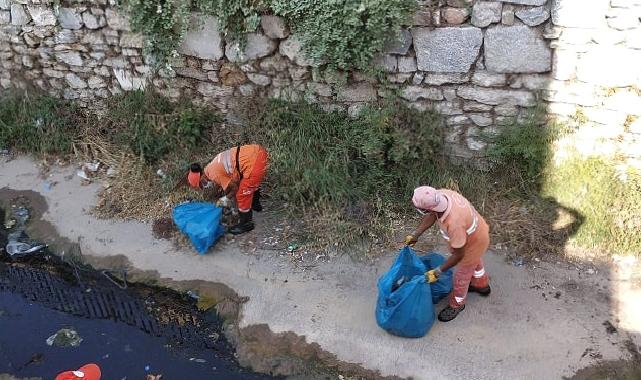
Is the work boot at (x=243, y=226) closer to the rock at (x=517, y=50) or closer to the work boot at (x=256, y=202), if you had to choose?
the work boot at (x=256, y=202)

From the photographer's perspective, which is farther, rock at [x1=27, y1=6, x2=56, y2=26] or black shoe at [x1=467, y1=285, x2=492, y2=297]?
rock at [x1=27, y1=6, x2=56, y2=26]

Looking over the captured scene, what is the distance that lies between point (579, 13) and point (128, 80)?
459 centimetres

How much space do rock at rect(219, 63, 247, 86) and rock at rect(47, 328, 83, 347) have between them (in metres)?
2.83

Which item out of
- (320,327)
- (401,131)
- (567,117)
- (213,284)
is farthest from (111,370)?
(567,117)

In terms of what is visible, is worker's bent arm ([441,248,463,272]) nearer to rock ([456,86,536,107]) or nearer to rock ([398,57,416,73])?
rock ([456,86,536,107])

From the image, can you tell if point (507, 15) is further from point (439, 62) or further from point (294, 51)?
point (294, 51)

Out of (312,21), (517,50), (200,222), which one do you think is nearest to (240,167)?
(200,222)

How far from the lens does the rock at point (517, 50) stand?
490 cm

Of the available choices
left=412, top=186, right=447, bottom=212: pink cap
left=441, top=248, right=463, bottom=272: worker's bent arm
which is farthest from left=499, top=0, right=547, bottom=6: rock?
left=441, top=248, right=463, bottom=272: worker's bent arm

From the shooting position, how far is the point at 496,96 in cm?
521

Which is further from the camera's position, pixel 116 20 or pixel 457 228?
pixel 116 20

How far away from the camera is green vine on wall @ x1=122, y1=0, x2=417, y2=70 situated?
500 centimetres

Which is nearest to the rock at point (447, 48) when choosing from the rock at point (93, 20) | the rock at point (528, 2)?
the rock at point (528, 2)

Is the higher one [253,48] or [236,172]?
[253,48]
